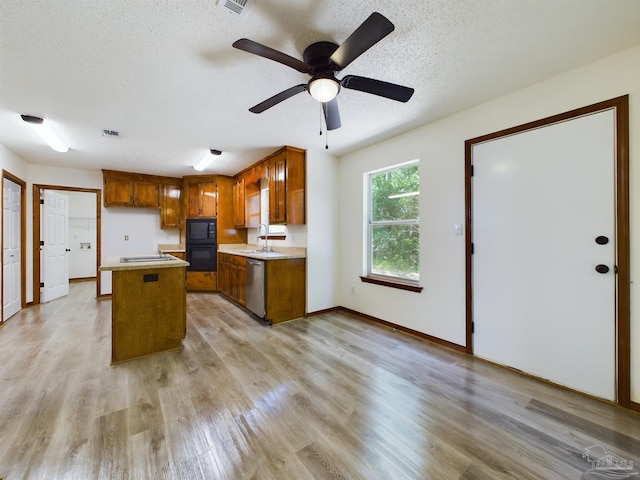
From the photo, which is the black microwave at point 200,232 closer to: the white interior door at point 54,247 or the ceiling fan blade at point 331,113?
the white interior door at point 54,247

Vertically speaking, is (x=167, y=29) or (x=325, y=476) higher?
(x=167, y=29)

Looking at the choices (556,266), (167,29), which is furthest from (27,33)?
(556,266)

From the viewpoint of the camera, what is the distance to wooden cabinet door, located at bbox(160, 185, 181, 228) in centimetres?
553

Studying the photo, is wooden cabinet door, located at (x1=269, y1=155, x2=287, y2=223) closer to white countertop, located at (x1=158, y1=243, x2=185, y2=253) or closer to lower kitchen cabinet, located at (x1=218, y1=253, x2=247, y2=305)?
lower kitchen cabinet, located at (x1=218, y1=253, x2=247, y2=305)

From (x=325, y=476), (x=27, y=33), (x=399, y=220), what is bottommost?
(x=325, y=476)

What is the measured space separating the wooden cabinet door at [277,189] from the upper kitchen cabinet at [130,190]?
296 cm

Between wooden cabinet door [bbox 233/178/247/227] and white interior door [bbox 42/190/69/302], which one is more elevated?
wooden cabinet door [bbox 233/178/247/227]

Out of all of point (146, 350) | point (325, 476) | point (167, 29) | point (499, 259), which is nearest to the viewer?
point (325, 476)

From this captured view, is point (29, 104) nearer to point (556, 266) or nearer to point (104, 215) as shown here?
point (104, 215)

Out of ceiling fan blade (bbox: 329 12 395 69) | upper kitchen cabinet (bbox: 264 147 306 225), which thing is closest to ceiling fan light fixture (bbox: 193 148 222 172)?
upper kitchen cabinet (bbox: 264 147 306 225)

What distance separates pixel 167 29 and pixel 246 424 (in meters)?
2.50

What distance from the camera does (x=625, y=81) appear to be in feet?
5.95

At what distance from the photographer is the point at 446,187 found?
2.81 meters

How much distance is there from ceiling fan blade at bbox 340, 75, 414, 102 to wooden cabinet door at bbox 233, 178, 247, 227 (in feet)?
12.5
